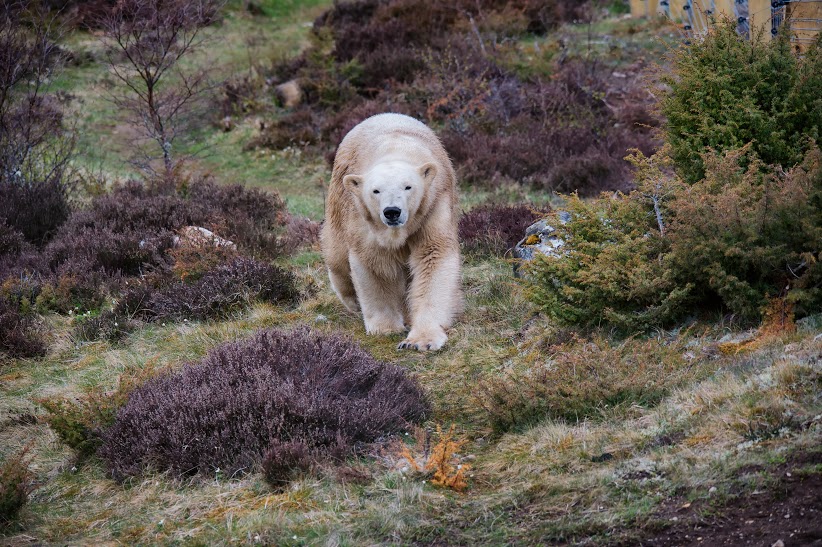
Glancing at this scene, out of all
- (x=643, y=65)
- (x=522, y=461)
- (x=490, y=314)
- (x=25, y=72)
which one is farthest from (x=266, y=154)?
(x=522, y=461)

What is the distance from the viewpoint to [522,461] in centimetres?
434

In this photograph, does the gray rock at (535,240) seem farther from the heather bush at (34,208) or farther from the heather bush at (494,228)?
the heather bush at (34,208)

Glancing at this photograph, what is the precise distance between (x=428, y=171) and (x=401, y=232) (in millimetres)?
520

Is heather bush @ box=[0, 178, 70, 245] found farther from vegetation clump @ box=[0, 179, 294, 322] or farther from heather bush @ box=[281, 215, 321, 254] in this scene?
heather bush @ box=[281, 215, 321, 254]

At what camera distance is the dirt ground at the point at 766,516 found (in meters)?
3.27

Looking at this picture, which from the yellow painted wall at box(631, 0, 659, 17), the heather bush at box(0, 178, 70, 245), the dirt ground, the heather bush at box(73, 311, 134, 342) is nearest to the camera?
the dirt ground

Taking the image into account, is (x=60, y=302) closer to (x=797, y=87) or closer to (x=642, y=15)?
(x=797, y=87)

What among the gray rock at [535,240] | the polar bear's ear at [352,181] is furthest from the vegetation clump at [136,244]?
the gray rock at [535,240]

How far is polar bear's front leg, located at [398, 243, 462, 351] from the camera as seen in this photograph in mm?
6648

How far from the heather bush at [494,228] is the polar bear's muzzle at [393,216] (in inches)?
84.4

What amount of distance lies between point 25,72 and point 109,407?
756cm

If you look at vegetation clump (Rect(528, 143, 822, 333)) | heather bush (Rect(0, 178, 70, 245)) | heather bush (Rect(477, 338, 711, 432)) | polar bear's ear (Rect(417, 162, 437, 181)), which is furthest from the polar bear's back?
heather bush (Rect(0, 178, 70, 245))

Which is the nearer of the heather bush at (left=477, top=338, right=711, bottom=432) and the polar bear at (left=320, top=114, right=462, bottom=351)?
the heather bush at (left=477, top=338, right=711, bottom=432)

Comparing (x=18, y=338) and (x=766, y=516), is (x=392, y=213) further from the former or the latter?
(x=766, y=516)
